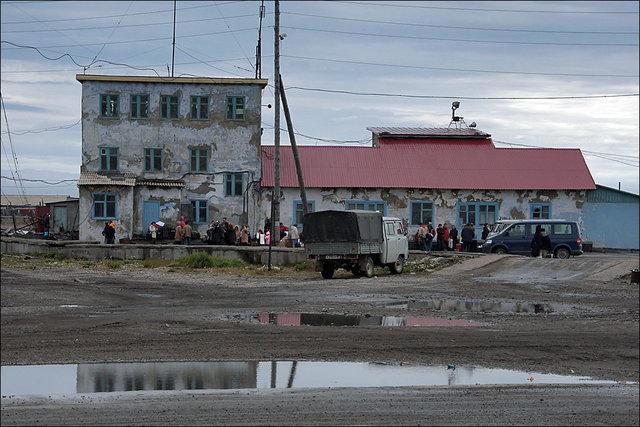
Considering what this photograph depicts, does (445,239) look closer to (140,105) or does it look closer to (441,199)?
(441,199)

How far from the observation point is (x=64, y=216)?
61844 millimetres

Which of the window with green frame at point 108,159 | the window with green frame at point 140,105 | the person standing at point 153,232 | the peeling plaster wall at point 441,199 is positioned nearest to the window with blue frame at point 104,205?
the window with green frame at point 108,159

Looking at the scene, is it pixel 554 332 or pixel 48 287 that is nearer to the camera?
pixel 554 332

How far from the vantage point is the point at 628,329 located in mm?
19406

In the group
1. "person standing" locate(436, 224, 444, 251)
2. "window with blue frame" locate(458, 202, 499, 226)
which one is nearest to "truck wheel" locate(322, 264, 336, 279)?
"person standing" locate(436, 224, 444, 251)

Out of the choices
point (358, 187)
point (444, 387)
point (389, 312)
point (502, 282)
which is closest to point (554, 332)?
point (389, 312)

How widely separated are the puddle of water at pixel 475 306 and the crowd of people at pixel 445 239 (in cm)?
2487

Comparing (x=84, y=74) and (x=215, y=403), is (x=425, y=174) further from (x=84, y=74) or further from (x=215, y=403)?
(x=215, y=403)

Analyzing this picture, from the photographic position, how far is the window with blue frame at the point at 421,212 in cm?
6112

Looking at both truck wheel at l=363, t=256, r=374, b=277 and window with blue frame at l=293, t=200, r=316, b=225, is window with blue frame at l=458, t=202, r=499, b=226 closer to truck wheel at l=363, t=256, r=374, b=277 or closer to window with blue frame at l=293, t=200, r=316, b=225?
window with blue frame at l=293, t=200, r=316, b=225

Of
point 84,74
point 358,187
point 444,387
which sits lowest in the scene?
point 444,387

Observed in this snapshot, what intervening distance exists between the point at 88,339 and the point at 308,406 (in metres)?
6.75

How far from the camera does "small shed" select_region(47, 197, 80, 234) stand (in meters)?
60.6

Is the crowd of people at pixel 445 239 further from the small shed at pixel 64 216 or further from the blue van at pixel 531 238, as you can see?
the small shed at pixel 64 216
